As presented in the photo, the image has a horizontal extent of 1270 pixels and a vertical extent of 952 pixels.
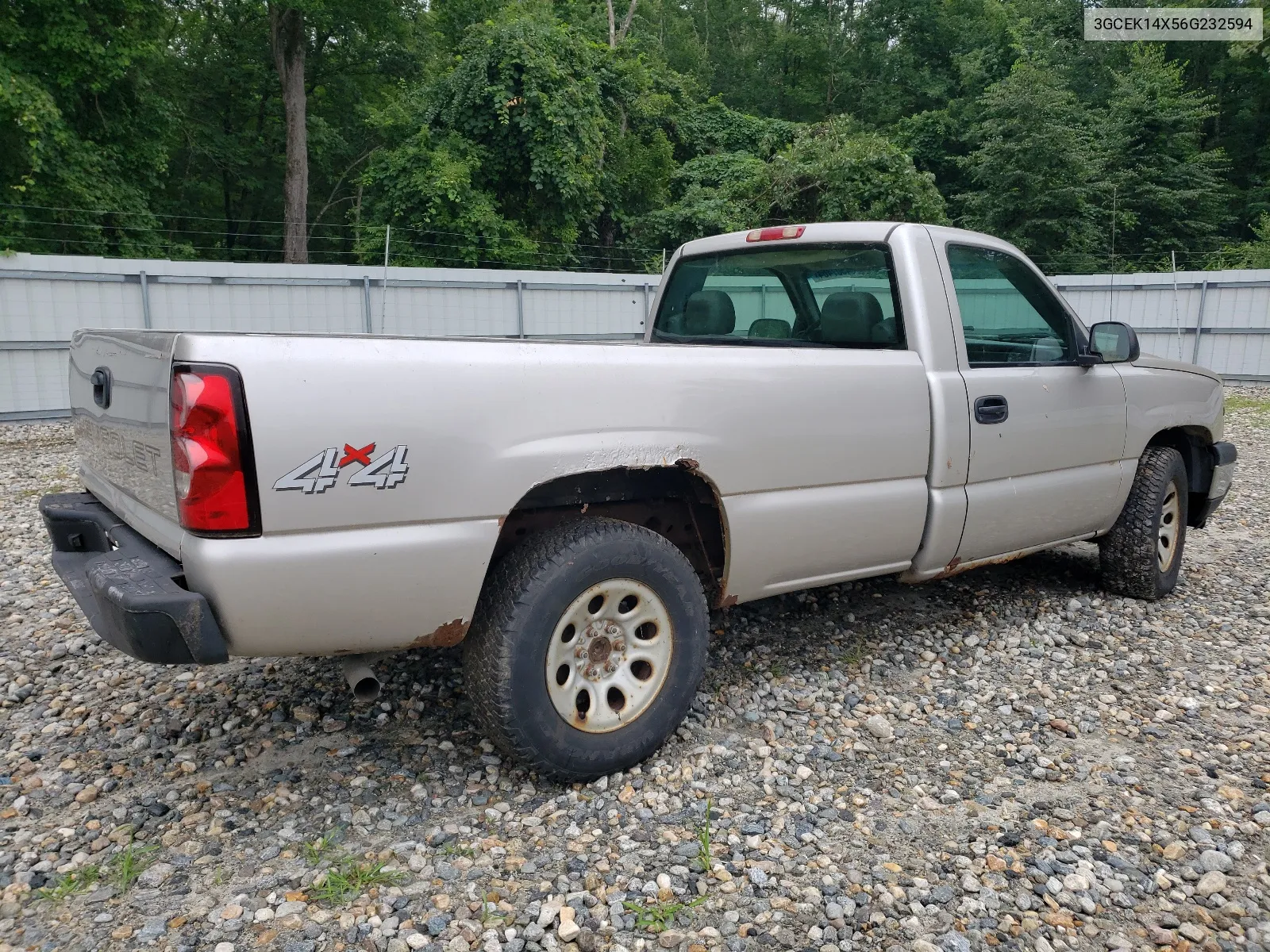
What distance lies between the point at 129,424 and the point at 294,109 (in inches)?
843

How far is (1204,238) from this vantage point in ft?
92.2

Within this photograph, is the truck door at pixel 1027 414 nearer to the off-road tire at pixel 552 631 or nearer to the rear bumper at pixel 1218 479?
the rear bumper at pixel 1218 479

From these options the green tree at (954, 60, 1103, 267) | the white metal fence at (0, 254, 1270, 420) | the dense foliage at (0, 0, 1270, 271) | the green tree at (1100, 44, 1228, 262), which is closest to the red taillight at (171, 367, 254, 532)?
the white metal fence at (0, 254, 1270, 420)

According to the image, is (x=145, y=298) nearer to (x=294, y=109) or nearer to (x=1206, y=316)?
(x=294, y=109)

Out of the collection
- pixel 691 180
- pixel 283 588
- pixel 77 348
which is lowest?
pixel 283 588

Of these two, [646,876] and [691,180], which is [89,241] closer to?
[691,180]

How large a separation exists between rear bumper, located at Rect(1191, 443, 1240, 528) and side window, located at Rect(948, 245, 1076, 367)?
1.51 meters

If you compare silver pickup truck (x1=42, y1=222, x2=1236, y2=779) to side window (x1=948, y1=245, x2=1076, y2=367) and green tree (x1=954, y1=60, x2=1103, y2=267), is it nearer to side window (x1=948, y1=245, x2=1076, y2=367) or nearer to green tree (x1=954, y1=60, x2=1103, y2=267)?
side window (x1=948, y1=245, x2=1076, y2=367)

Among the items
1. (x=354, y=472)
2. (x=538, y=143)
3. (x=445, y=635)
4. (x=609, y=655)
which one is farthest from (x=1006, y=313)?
(x=538, y=143)

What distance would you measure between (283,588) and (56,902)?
99 centimetres

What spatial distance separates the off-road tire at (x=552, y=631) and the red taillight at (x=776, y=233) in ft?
5.89

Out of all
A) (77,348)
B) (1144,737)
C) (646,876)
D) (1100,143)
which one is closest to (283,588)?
(646,876)

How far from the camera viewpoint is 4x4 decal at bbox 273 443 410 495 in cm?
235

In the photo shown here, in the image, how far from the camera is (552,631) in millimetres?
2791
